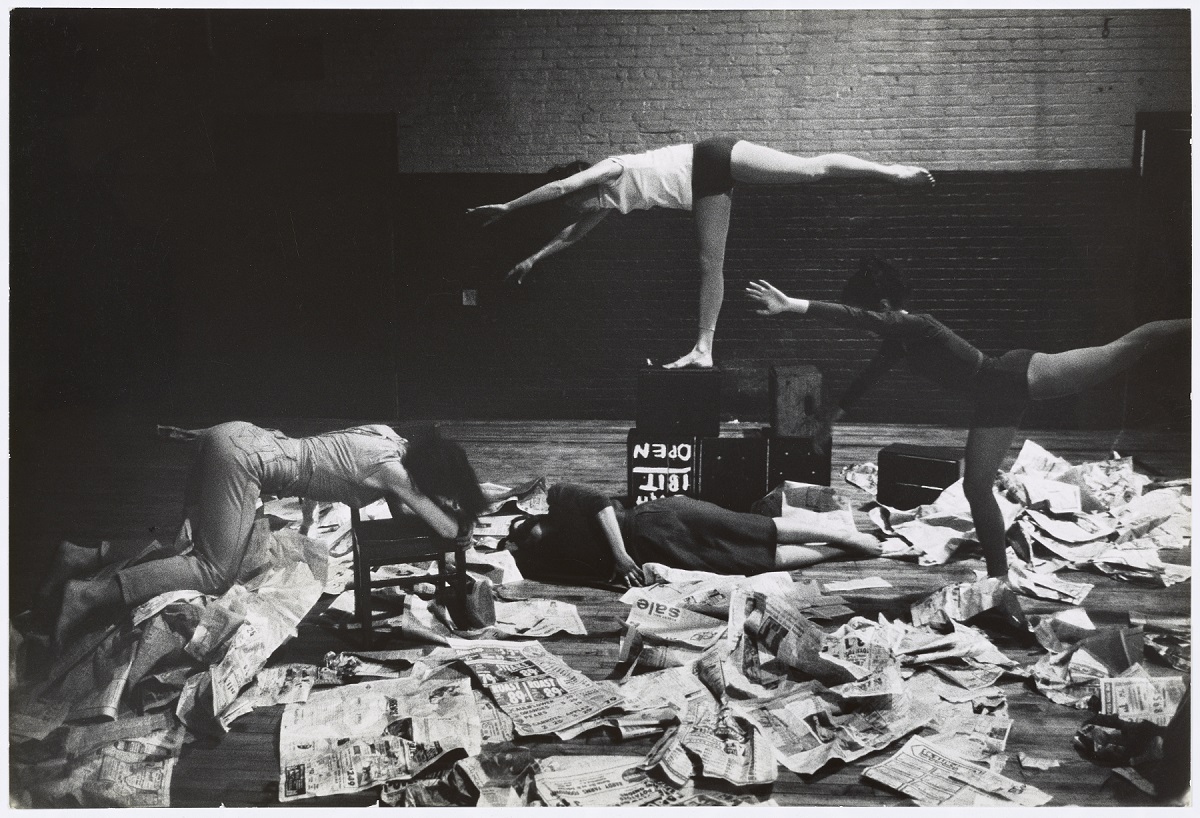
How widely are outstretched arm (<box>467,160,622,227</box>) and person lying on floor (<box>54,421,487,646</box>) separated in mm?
898

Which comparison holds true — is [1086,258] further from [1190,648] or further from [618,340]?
[618,340]

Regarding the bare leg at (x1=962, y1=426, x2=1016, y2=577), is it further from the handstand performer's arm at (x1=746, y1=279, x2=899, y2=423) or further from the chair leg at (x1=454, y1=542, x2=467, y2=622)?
the chair leg at (x1=454, y1=542, x2=467, y2=622)

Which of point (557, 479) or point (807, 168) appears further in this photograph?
point (557, 479)

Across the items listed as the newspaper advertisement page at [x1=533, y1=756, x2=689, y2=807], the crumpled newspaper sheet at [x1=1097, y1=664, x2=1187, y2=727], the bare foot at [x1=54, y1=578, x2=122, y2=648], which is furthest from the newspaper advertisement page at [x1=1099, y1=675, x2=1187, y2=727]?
the bare foot at [x1=54, y1=578, x2=122, y2=648]

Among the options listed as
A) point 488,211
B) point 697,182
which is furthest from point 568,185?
point 697,182

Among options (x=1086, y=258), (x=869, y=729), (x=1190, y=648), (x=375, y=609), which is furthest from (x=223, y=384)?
(x=1190, y=648)

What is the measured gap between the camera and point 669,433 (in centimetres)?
319

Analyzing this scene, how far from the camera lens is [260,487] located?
303 cm

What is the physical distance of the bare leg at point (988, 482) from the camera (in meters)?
3.13

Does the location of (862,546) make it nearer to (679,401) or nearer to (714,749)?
(679,401)

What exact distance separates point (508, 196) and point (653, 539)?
1362 millimetres

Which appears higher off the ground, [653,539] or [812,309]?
[812,309]

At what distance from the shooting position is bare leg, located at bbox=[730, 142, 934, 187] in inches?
117

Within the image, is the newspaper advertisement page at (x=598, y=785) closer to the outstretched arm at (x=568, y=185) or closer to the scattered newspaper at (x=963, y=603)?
the scattered newspaper at (x=963, y=603)
